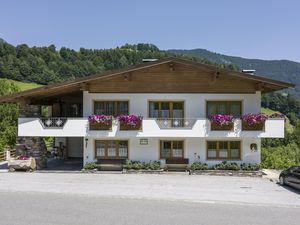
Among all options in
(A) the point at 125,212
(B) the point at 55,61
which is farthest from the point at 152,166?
(B) the point at 55,61

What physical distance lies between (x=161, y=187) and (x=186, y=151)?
617cm

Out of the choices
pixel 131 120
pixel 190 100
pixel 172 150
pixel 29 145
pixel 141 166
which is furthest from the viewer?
pixel 29 145

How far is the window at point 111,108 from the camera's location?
24.8 m

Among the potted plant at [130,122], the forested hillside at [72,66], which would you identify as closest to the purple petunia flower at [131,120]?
the potted plant at [130,122]

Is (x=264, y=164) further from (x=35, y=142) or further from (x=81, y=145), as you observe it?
(x=35, y=142)

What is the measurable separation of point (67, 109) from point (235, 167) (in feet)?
45.7

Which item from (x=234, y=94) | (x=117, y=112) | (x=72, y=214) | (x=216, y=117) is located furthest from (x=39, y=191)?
(x=234, y=94)

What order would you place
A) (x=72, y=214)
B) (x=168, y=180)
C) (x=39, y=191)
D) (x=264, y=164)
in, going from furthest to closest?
(x=264, y=164), (x=168, y=180), (x=39, y=191), (x=72, y=214)

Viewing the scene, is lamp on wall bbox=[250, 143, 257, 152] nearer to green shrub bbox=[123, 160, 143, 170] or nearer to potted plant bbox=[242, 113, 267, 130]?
potted plant bbox=[242, 113, 267, 130]

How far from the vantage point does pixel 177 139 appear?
24.6 meters

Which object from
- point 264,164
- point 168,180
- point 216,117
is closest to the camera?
point 168,180

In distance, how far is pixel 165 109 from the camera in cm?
2475

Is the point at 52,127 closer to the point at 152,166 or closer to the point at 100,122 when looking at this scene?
the point at 100,122

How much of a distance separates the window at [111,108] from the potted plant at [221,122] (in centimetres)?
574
